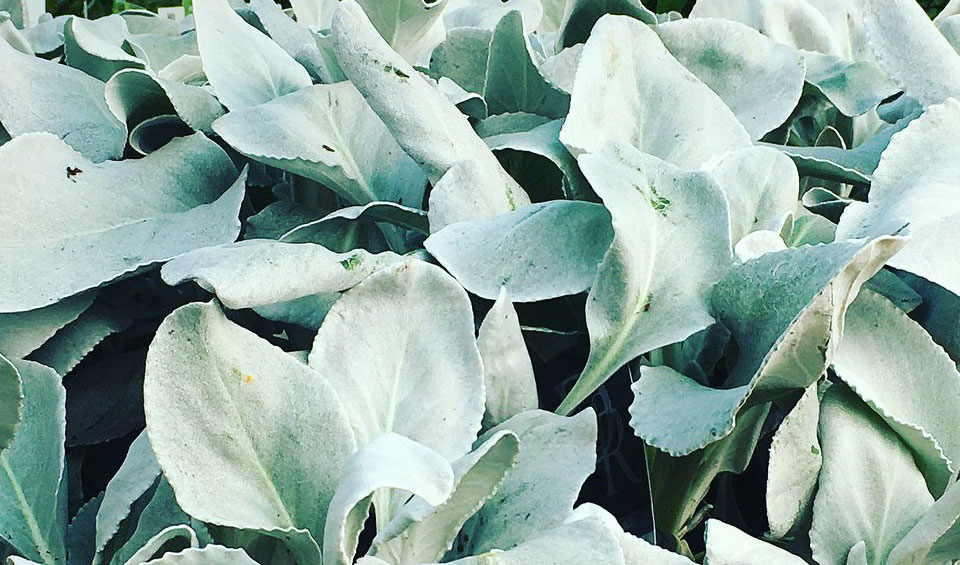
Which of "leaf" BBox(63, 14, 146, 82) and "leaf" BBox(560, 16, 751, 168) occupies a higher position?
"leaf" BBox(560, 16, 751, 168)

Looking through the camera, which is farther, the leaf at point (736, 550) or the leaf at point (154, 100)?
the leaf at point (154, 100)

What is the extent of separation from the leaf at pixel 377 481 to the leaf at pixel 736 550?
0.42 feet

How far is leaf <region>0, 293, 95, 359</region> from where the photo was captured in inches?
19.2

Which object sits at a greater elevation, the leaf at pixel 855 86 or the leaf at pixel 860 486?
the leaf at pixel 855 86

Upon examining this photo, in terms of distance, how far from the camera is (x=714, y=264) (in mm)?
473

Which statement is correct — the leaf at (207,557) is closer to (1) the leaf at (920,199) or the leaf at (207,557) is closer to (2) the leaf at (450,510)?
(2) the leaf at (450,510)

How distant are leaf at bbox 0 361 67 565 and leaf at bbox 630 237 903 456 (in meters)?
0.26

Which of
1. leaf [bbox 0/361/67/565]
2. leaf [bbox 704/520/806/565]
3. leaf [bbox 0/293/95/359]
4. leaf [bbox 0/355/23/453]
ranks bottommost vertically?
leaf [bbox 0/361/67/565]

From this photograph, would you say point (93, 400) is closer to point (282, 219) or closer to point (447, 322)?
point (282, 219)

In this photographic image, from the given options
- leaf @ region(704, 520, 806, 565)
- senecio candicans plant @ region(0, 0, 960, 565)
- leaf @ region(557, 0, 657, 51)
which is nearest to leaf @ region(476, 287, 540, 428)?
senecio candicans plant @ region(0, 0, 960, 565)

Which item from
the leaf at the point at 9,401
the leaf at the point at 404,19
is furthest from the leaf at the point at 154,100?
the leaf at the point at 9,401

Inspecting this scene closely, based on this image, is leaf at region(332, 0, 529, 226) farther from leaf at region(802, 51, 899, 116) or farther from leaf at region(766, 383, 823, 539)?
leaf at region(802, 51, 899, 116)

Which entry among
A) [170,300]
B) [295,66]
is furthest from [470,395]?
[295,66]

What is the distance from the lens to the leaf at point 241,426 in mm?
387
